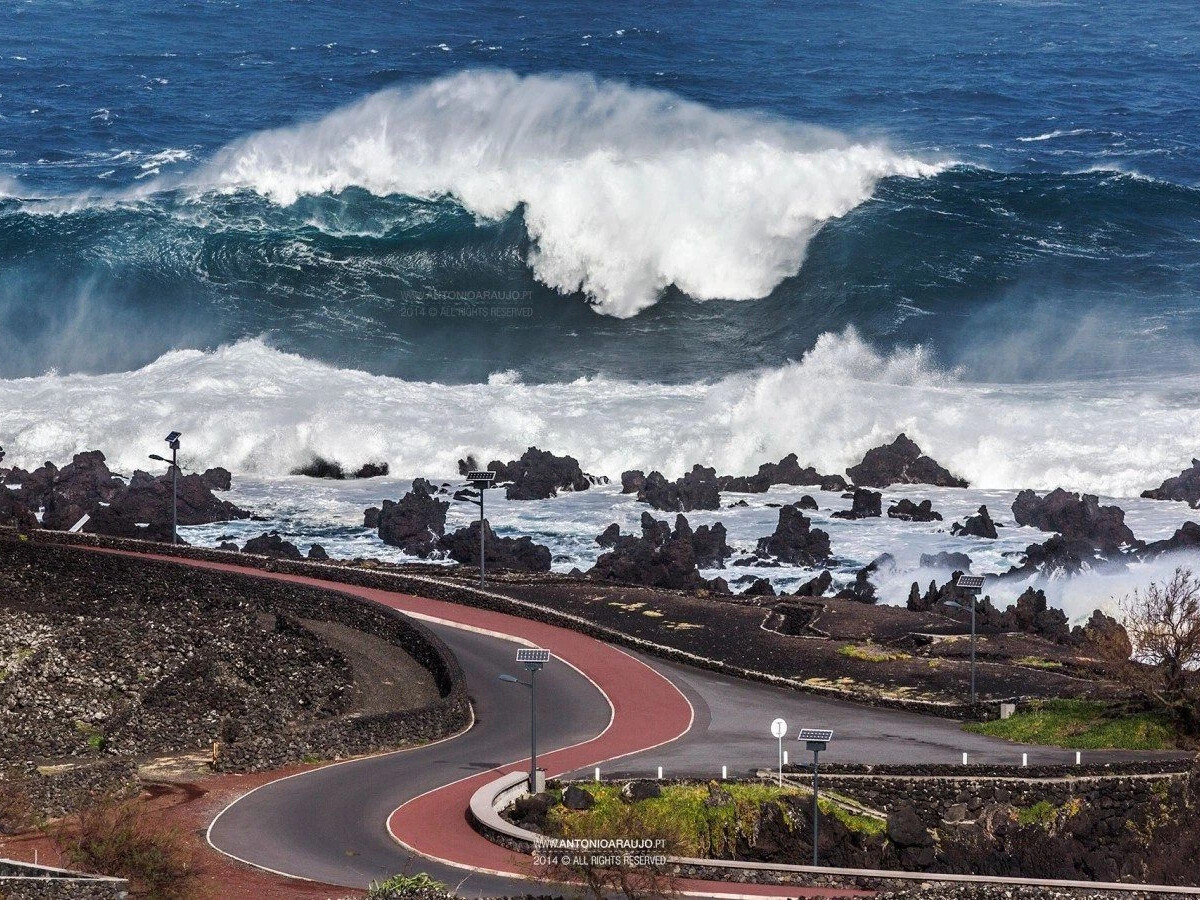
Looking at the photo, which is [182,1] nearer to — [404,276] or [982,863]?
[404,276]

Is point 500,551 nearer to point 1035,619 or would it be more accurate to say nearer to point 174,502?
point 174,502

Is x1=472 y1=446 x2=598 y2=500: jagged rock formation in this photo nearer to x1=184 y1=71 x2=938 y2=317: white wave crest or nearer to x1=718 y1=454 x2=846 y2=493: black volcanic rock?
x1=718 y1=454 x2=846 y2=493: black volcanic rock

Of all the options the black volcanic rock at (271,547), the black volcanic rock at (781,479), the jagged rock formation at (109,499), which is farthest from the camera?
the black volcanic rock at (781,479)

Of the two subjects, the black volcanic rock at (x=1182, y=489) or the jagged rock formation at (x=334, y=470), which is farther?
the jagged rock formation at (x=334, y=470)

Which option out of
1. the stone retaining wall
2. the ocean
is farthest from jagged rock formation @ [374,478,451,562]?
the stone retaining wall

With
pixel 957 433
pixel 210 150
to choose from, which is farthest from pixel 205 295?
pixel 957 433

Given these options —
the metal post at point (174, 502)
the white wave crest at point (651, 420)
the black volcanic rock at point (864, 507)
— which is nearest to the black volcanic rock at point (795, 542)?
the black volcanic rock at point (864, 507)

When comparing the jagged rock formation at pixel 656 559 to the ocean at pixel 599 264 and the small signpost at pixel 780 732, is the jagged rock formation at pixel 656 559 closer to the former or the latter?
the ocean at pixel 599 264
